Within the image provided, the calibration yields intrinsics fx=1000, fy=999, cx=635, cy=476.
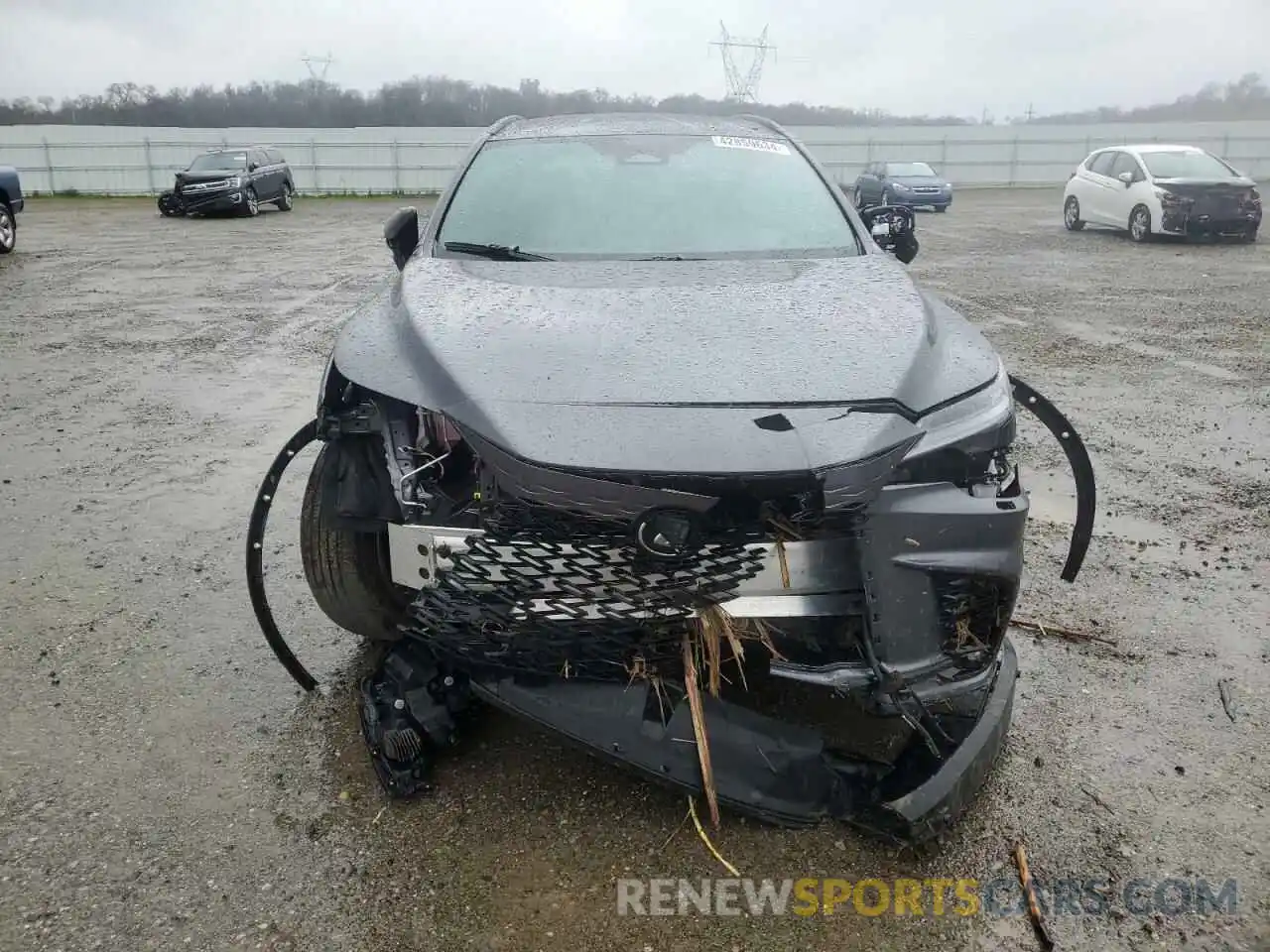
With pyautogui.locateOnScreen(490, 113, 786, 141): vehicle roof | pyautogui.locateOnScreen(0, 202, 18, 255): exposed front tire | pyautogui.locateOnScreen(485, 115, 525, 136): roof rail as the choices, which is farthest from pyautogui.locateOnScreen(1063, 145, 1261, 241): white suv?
pyautogui.locateOnScreen(0, 202, 18, 255): exposed front tire

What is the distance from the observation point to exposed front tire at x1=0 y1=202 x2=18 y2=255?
45.8ft

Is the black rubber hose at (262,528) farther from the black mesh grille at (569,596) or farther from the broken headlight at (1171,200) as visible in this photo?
the broken headlight at (1171,200)

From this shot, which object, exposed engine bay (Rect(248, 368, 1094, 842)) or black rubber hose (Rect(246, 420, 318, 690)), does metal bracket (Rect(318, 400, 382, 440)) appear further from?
black rubber hose (Rect(246, 420, 318, 690))

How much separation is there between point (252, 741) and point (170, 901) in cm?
64

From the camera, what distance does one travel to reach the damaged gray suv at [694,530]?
6.93 ft

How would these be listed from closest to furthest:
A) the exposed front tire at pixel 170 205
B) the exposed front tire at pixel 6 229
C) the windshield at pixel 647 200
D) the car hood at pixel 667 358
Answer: the car hood at pixel 667 358
the windshield at pixel 647 200
the exposed front tire at pixel 6 229
the exposed front tire at pixel 170 205

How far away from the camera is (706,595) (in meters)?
2.18

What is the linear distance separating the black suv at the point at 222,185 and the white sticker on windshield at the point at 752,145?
787 inches

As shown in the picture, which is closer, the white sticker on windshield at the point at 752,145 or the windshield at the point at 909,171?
the white sticker on windshield at the point at 752,145

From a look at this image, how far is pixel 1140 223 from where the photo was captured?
14945mm

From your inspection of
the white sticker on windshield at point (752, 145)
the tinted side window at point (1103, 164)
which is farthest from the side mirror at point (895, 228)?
the tinted side window at point (1103, 164)

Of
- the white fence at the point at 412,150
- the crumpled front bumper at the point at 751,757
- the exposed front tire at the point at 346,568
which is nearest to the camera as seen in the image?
the crumpled front bumper at the point at 751,757

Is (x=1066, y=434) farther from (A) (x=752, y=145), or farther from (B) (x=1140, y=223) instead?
(B) (x=1140, y=223)

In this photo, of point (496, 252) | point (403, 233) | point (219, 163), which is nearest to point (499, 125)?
point (403, 233)
